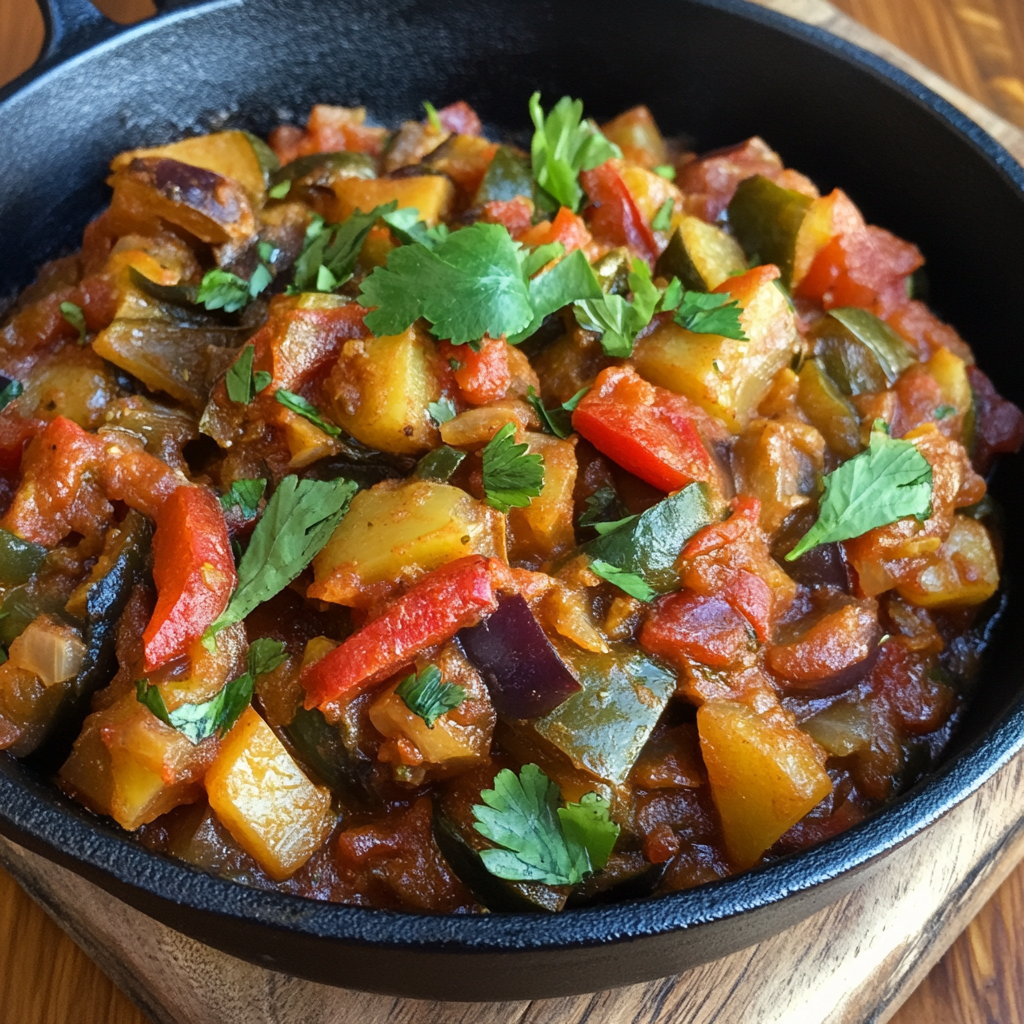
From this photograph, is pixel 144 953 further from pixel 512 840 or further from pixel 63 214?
pixel 63 214

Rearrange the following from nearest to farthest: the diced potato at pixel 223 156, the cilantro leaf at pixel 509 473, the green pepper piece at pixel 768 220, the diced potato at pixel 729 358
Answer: the cilantro leaf at pixel 509 473 < the diced potato at pixel 729 358 < the green pepper piece at pixel 768 220 < the diced potato at pixel 223 156

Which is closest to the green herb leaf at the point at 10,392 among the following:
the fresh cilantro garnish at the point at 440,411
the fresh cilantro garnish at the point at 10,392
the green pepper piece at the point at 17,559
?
the fresh cilantro garnish at the point at 10,392

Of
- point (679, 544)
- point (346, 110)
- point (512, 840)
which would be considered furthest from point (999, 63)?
point (512, 840)

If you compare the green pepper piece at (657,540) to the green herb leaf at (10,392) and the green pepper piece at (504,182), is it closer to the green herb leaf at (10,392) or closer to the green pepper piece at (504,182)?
the green pepper piece at (504,182)

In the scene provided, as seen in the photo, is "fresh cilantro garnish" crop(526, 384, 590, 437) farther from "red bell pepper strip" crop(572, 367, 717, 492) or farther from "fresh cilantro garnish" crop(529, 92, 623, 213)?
"fresh cilantro garnish" crop(529, 92, 623, 213)

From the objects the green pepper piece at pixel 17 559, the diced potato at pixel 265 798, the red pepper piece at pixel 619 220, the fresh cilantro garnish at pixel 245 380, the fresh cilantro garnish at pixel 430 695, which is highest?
the red pepper piece at pixel 619 220

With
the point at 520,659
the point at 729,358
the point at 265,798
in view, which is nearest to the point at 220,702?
the point at 265,798

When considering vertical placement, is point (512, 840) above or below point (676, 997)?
above
